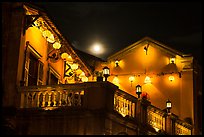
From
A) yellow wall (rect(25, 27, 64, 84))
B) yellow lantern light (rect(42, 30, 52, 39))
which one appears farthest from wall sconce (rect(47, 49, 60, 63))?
yellow lantern light (rect(42, 30, 52, 39))

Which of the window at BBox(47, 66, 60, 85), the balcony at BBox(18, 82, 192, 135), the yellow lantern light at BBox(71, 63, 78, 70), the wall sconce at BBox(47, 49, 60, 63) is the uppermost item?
Result: the wall sconce at BBox(47, 49, 60, 63)

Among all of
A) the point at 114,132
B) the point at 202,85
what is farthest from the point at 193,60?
the point at 114,132

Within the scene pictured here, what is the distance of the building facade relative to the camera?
19.6m

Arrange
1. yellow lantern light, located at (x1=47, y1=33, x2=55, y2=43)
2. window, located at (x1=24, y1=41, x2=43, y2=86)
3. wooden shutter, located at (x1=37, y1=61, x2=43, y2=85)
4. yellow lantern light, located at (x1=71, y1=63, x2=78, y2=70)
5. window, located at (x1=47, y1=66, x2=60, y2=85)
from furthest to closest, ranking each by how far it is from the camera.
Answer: yellow lantern light, located at (x1=71, y1=63, x2=78, y2=70) < window, located at (x1=47, y1=66, x2=60, y2=85) < wooden shutter, located at (x1=37, y1=61, x2=43, y2=85) < yellow lantern light, located at (x1=47, y1=33, x2=55, y2=43) < window, located at (x1=24, y1=41, x2=43, y2=86)

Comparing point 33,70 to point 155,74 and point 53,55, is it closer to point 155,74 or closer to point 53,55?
point 53,55

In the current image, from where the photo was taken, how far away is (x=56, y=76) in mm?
28922

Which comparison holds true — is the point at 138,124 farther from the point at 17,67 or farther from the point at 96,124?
the point at 17,67

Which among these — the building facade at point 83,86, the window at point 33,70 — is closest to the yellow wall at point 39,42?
the building facade at point 83,86

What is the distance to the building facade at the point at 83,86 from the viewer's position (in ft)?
64.2

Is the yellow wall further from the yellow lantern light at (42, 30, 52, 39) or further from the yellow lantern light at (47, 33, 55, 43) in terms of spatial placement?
the yellow lantern light at (47, 33, 55, 43)

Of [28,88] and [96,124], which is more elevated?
[28,88]

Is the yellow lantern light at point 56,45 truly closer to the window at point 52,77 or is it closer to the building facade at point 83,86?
the building facade at point 83,86

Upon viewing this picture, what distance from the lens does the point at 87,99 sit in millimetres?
19594

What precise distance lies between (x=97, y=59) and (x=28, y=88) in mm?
13856
